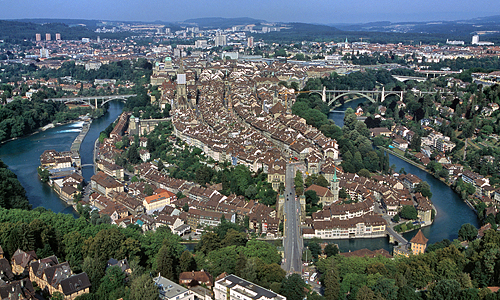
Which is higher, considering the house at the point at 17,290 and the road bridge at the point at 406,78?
the road bridge at the point at 406,78

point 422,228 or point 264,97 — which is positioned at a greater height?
point 264,97

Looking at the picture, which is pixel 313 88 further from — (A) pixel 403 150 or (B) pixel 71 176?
(B) pixel 71 176

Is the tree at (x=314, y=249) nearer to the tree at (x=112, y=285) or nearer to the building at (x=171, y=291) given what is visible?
the building at (x=171, y=291)

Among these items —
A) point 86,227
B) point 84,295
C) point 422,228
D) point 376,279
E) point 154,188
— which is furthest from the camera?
point 154,188

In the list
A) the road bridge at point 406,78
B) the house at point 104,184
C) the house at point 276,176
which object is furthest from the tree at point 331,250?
the road bridge at point 406,78

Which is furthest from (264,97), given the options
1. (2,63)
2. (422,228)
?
(2,63)

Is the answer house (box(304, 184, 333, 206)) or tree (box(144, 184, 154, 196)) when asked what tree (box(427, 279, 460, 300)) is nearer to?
house (box(304, 184, 333, 206))

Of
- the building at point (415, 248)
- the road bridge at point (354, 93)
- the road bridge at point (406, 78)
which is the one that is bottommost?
the building at point (415, 248)
